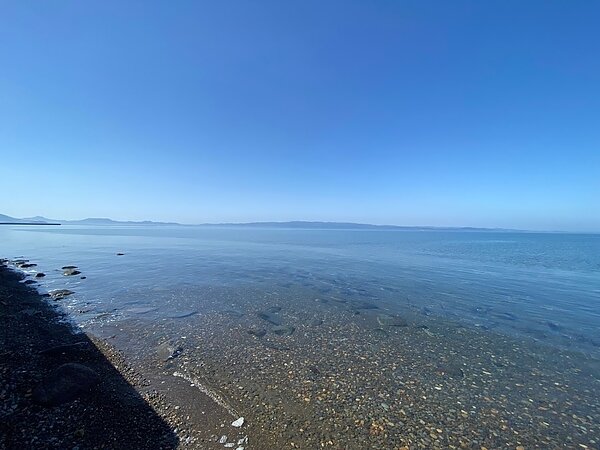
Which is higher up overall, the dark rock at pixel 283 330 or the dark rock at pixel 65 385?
the dark rock at pixel 65 385

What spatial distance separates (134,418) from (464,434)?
808cm

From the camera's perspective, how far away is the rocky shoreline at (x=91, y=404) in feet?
17.8

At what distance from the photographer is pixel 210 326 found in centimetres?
1275

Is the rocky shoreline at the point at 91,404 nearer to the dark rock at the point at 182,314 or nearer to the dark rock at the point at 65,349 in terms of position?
the dark rock at the point at 65,349

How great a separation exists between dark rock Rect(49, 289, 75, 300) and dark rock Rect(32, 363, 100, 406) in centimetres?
1209

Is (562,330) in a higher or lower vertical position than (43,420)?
lower

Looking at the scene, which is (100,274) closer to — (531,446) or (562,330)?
(531,446)

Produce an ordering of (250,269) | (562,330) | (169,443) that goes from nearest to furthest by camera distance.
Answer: (169,443), (562,330), (250,269)

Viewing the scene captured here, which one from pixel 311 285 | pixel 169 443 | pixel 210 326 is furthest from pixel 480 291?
pixel 169 443

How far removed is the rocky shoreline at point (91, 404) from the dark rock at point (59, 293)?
7740 millimetres

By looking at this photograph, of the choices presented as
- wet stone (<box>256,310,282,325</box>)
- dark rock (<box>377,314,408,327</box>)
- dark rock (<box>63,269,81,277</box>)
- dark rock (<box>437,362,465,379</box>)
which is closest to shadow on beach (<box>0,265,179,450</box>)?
wet stone (<box>256,310,282,325</box>)

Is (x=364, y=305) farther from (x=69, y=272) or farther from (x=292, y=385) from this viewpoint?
(x=69, y=272)

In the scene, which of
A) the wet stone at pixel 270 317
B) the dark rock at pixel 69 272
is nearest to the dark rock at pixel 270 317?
the wet stone at pixel 270 317

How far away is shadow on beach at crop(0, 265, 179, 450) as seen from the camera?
5.36m
